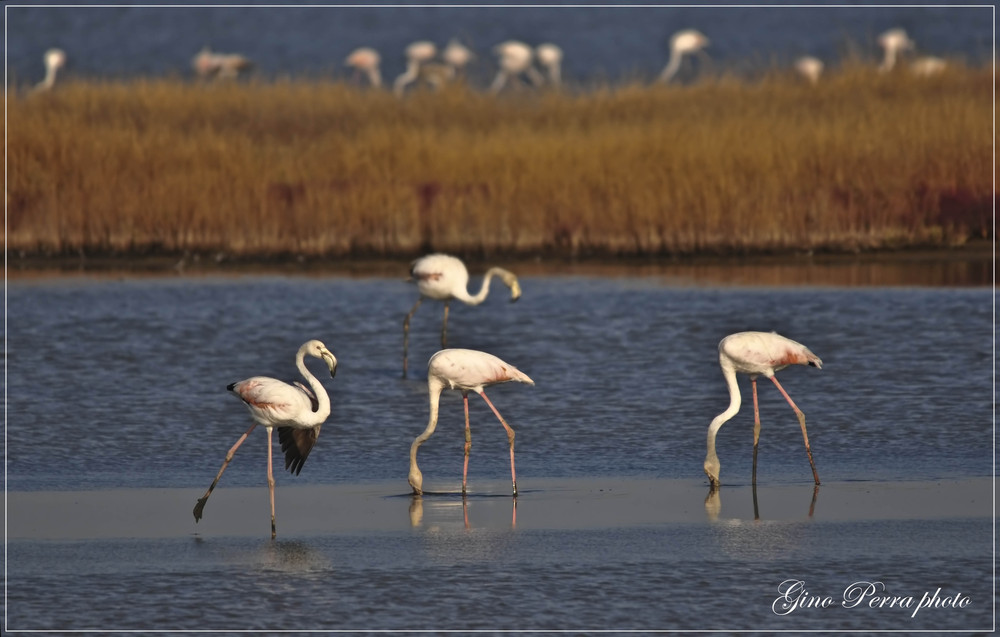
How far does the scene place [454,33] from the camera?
149 feet

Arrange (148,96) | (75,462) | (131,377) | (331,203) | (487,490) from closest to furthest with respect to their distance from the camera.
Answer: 1. (487,490)
2. (75,462)
3. (131,377)
4. (331,203)
5. (148,96)

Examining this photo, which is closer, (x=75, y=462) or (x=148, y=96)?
(x=75, y=462)

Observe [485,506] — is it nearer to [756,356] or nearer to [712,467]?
[712,467]

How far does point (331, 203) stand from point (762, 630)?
1296cm

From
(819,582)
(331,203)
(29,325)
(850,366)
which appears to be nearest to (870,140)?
(331,203)

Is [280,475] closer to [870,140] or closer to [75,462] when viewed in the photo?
[75,462]

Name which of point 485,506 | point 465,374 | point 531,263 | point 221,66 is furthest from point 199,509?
point 221,66

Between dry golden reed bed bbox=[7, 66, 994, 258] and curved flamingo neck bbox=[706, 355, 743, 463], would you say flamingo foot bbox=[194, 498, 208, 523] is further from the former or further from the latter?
dry golden reed bed bbox=[7, 66, 994, 258]

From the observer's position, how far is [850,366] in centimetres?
1158
